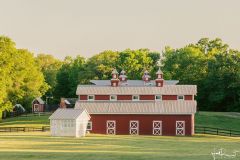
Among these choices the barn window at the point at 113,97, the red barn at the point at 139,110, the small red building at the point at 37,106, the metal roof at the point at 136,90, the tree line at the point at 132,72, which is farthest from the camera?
the small red building at the point at 37,106

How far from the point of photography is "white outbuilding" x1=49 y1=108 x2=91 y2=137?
6638 cm

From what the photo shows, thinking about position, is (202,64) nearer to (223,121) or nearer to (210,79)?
(210,79)

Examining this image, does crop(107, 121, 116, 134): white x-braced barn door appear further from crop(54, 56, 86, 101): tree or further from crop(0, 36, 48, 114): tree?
crop(54, 56, 86, 101): tree

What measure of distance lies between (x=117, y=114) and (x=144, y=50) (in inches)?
2237

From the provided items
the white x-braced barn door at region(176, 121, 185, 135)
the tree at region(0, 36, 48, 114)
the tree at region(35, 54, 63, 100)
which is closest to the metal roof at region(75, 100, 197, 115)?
the white x-braced barn door at region(176, 121, 185, 135)

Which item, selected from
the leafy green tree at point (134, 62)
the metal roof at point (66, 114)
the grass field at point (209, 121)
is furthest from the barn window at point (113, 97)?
the leafy green tree at point (134, 62)

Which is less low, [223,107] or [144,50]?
[144,50]

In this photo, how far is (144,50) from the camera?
132125 mm

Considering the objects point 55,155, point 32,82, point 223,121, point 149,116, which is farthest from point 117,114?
point 55,155

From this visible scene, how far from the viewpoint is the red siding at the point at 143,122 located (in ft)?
248

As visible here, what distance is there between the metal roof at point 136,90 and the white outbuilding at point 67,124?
11.9 metres

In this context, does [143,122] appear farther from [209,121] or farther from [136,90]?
[209,121]

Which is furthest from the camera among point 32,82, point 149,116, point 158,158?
point 32,82

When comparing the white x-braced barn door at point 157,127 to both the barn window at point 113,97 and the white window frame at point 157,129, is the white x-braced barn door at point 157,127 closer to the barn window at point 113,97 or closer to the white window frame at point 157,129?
the white window frame at point 157,129
